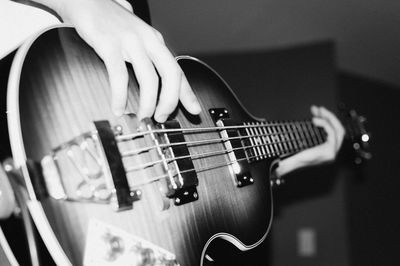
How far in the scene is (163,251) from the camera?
0.67 meters

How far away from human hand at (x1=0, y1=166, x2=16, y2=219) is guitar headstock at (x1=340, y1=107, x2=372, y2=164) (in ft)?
4.60

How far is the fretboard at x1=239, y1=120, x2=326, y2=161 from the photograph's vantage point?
1.05 meters

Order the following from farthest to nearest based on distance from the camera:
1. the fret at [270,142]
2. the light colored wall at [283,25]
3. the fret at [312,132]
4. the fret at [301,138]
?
the light colored wall at [283,25], the fret at [312,132], the fret at [301,138], the fret at [270,142]

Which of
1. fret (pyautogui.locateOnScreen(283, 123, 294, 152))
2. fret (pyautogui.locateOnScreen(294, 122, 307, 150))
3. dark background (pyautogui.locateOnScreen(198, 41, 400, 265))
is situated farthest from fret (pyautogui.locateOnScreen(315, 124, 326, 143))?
dark background (pyautogui.locateOnScreen(198, 41, 400, 265))

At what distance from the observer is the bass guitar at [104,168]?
543mm

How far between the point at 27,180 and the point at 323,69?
247 centimetres

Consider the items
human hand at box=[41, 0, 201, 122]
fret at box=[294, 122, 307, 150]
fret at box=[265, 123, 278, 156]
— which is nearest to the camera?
human hand at box=[41, 0, 201, 122]

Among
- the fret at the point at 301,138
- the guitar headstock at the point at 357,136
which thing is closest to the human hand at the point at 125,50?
the fret at the point at 301,138

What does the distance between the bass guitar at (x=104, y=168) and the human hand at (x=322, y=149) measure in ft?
1.81

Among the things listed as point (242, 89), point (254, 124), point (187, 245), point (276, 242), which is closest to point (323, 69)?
point (242, 89)

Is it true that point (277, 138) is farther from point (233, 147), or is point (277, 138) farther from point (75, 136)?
point (75, 136)

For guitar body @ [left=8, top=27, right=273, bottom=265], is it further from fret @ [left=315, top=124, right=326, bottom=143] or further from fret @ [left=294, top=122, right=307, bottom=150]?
fret @ [left=315, top=124, right=326, bottom=143]

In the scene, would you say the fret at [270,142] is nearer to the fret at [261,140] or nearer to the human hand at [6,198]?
the fret at [261,140]

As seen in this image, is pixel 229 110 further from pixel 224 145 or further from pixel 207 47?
pixel 207 47
